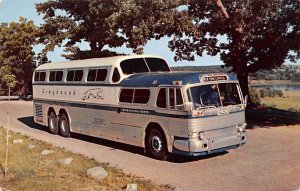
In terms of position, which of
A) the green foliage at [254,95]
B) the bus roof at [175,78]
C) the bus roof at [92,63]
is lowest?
the green foliage at [254,95]

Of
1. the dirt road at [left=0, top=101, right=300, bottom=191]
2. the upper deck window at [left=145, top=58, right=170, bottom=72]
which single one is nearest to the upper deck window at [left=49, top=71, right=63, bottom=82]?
the dirt road at [left=0, top=101, right=300, bottom=191]

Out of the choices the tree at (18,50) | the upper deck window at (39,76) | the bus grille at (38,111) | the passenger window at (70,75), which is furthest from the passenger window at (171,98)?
the tree at (18,50)

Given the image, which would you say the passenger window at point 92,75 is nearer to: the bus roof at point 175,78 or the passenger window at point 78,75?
the passenger window at point 78,75

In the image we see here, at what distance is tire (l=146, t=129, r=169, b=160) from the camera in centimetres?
1280

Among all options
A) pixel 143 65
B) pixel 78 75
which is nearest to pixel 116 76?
pixel 143 65

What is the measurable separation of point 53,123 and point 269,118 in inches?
443

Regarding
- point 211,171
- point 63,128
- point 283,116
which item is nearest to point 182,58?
point 283,116

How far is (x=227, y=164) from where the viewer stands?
11969 mm

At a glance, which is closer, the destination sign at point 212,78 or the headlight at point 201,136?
the headlight at point 201,136

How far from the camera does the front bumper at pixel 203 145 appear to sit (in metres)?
11.6

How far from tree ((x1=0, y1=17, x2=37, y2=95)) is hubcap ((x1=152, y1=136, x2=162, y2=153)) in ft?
103

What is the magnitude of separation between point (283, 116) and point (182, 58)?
21.7 feet

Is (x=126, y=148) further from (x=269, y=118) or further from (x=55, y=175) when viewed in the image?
(x=269, y=118)

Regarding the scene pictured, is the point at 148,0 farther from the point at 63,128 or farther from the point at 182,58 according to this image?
the point at 63,128
